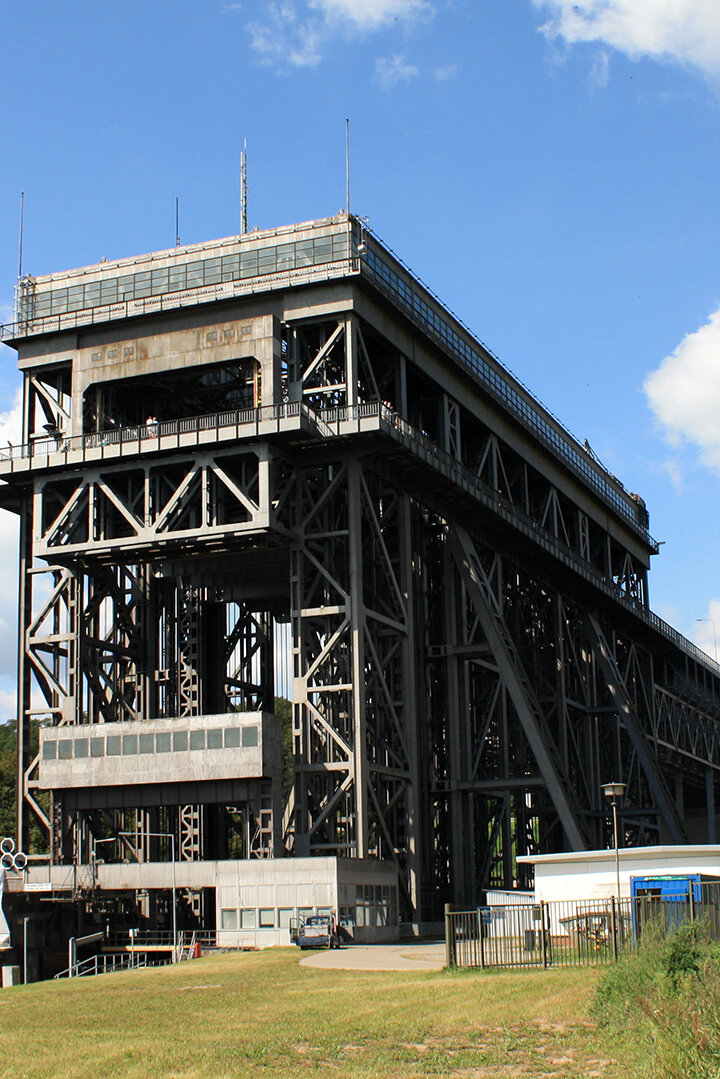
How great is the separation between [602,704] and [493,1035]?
82465 mm

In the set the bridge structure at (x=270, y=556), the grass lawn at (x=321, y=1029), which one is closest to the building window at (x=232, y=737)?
the bridge structure at (x=270, y=556)

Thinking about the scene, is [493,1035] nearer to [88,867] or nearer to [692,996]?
[692,996]

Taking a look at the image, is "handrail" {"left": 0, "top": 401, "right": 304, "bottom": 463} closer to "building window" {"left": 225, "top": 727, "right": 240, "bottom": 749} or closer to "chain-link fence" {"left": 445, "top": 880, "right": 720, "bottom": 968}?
"building window" {"left": 225, "top": 727, "right": 240, "bottom": 749}

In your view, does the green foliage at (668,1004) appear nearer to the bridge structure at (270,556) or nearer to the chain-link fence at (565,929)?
the chain-link fence at (565,929)

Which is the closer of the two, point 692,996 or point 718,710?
point 692,996

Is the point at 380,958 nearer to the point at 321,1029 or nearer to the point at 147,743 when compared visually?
the point at 321,1029

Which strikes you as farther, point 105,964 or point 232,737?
point 232,737

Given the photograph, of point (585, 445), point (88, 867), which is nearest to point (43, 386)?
point (88, 867)

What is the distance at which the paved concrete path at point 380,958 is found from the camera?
3859 cm

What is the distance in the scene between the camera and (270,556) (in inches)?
2712

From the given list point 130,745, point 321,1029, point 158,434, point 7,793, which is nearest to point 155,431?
point 158,434

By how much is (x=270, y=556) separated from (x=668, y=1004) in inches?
1934

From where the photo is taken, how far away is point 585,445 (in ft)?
345

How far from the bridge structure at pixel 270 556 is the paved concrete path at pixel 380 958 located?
12164mm
